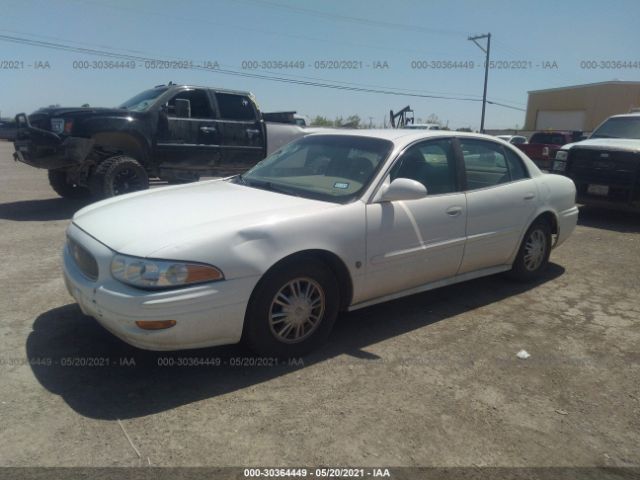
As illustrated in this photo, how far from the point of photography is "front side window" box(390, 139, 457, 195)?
3887mm

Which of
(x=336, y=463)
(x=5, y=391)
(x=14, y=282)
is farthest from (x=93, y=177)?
(x=336, y=463)

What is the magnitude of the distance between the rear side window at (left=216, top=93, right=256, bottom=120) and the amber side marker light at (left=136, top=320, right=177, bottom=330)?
6553 millimetres

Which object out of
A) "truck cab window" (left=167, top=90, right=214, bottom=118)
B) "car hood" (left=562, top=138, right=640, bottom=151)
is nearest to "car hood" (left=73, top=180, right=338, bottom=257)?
"truck cab window" (left=167, top=90, right=214, bottom=118)

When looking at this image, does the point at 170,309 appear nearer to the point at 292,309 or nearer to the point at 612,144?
the point at 292,309

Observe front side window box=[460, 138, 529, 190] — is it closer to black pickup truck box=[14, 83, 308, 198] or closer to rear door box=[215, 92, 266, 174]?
black pickup truck box=[14, 83, 308, 198]

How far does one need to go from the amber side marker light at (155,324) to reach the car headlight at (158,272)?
0.19 m

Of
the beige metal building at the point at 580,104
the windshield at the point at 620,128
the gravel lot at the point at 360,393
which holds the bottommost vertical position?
the gravel lot at the point at 360,393

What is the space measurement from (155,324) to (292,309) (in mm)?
871

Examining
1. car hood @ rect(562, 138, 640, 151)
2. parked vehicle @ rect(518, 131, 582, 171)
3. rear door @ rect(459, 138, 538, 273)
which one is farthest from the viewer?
parked vehicle @ rect(518, 131, 582, 171)

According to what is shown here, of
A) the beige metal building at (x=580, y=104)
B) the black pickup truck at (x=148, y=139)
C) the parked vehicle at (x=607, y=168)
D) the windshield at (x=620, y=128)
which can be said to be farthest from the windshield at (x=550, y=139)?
the beige metal building at (x=580, y=104)

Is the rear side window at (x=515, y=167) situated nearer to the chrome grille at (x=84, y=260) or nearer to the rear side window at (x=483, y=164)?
the rear side window at (x=483, y=164)

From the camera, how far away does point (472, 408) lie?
2922 mm

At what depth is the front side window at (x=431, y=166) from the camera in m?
3.89

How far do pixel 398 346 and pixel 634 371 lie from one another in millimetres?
1577
